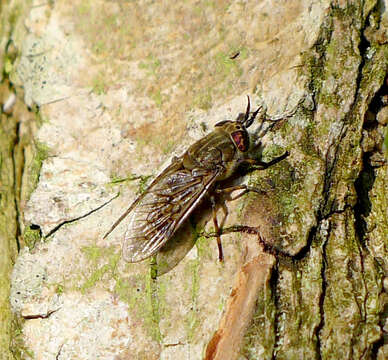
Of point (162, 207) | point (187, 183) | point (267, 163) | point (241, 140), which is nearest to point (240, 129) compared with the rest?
point (241, 140)

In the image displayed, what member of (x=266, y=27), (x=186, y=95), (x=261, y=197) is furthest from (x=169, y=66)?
(x=261, y=197)

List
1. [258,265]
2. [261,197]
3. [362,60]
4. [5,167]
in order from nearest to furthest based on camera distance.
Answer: [258,265] → [261,197] → [362,60] → [5,167]

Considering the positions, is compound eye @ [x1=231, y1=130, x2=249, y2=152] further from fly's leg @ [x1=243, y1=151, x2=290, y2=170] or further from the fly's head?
fly's leg @ [x1=243, y1=151, x2=290, y2=170]

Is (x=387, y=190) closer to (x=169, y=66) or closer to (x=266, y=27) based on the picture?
(x=266, y=27)

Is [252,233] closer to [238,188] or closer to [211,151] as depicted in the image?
[238,188]

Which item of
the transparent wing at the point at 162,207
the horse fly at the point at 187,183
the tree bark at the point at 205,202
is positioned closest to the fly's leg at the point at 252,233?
the tree bark at the point at 205,202

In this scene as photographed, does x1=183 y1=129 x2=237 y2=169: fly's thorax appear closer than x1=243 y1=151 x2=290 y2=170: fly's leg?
No

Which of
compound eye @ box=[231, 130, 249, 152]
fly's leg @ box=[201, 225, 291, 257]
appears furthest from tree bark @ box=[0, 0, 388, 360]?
compound eye @ box=[231, 130, 249, 152]
